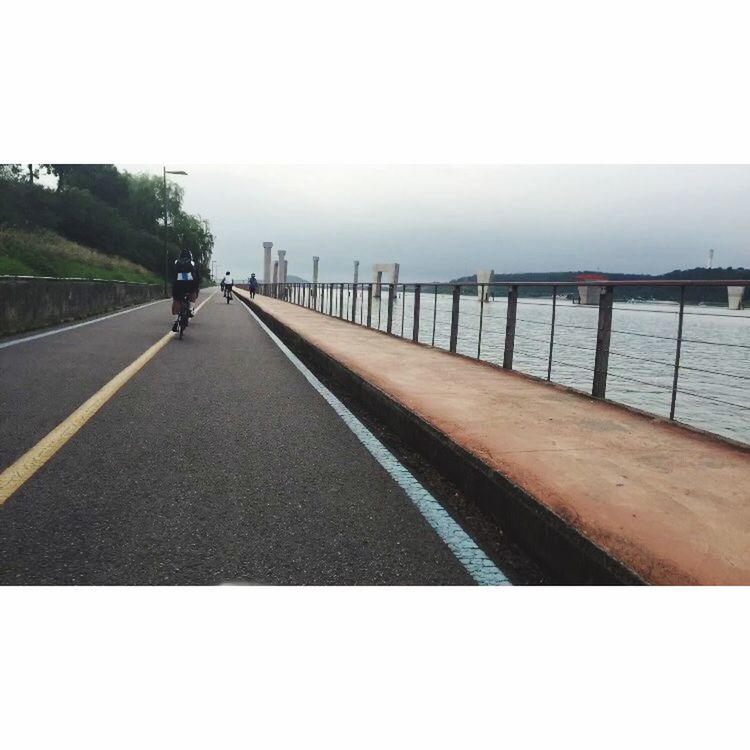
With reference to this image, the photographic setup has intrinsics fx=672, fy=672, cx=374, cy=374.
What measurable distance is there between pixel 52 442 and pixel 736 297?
18.7ft

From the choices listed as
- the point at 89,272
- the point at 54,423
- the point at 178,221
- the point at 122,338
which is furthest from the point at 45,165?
the point at 54,423

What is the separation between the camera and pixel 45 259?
43156 millimetres

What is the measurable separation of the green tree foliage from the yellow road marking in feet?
186

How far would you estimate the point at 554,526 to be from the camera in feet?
10.8

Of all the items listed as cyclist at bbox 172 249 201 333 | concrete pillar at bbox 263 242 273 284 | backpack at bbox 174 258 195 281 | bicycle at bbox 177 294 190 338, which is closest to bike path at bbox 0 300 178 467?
bicycle at bbox 177 294 190 338

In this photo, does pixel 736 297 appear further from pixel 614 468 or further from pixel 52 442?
pixel 52 442

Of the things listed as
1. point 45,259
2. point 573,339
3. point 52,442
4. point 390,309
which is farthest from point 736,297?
point 45,259

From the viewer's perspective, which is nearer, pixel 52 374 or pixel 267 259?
pixel 52 374

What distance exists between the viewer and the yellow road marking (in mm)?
4219

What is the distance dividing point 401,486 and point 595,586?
5.72ft

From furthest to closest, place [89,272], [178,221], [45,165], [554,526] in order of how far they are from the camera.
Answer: [178,221] < [45,165] < [89,272] < [554,526]

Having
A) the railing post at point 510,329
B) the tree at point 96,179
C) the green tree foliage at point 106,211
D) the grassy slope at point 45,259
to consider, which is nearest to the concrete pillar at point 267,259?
the green tree foliage at point 106,211

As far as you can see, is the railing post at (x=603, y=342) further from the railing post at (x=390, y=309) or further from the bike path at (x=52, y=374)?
the railing post at (x=390, y=309)
